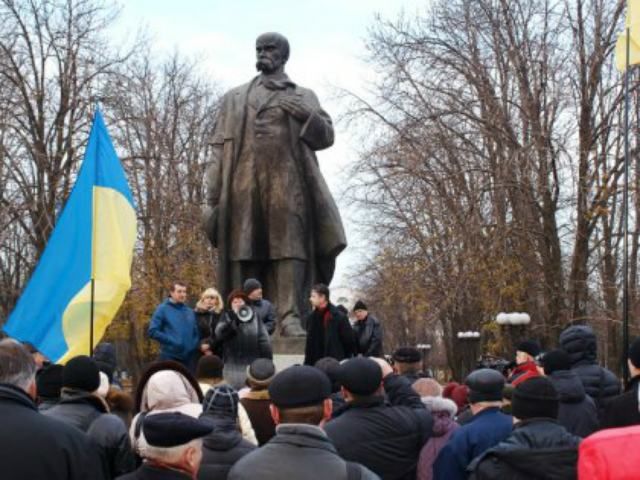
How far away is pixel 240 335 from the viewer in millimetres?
9961

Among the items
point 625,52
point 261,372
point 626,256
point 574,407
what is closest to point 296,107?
point 625,52

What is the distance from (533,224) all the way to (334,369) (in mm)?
21120

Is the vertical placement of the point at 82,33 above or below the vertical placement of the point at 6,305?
above

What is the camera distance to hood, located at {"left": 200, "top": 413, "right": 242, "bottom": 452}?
5449 mm

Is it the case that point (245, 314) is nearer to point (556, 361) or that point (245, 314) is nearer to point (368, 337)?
point (368, 337)

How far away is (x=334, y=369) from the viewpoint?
23.2 feet

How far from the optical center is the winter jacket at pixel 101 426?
5.92 metres

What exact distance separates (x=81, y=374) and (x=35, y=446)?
2.08 metres

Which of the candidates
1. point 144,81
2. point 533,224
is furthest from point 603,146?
point 144,81

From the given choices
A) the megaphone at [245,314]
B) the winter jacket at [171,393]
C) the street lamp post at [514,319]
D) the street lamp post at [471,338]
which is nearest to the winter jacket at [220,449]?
the winter jacket at [171,393]

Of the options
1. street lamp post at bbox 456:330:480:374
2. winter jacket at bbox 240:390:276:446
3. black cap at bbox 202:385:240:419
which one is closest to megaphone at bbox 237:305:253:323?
winter jacket at bbox 240:390:276:446

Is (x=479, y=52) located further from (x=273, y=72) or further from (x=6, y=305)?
(x=6, y=305)

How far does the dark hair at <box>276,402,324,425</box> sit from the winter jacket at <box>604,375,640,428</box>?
236 centimetres

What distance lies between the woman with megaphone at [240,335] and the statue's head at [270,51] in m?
2.67
